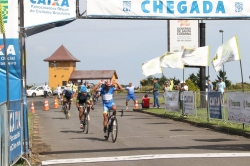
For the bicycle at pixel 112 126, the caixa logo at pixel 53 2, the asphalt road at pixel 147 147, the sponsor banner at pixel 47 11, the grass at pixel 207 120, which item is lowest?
the asphalt road at pixel 147 147

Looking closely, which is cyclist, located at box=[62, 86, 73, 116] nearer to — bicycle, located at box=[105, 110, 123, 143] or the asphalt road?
the asphalt road

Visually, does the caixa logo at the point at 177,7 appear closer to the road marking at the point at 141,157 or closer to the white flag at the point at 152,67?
the road marking at the point at 141,157

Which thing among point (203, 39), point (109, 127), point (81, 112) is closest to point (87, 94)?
point (81, 112)

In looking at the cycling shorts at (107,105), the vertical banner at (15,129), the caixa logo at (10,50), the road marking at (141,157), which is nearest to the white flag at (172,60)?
the cycling shorts at (107,105)

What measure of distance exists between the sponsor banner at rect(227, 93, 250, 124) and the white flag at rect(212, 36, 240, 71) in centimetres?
120

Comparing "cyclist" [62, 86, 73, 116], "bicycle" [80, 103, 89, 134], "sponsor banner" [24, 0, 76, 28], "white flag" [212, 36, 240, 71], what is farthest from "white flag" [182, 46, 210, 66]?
"sponsor banner" [24, 0, 76, 28]

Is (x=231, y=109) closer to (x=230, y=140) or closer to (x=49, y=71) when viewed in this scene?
(x=230, y=140)

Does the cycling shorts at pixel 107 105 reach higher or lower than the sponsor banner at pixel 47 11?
lower

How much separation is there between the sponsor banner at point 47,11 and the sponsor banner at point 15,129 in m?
2.22

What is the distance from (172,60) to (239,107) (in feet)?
26.8

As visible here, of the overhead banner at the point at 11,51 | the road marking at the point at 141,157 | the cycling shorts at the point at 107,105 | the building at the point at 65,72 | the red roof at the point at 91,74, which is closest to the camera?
the road marking at the point at 141,157

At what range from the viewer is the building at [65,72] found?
325 feet

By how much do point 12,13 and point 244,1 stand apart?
5840mm

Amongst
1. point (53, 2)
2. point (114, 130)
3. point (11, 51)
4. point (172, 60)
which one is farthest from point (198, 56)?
point (11, 51)
